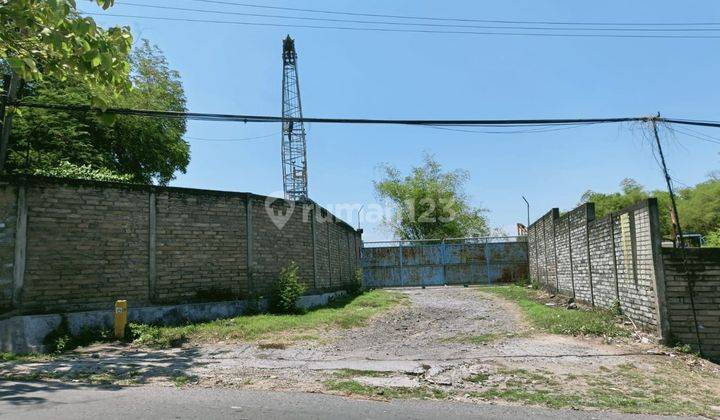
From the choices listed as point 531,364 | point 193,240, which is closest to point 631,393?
point 531,364

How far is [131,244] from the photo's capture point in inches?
405

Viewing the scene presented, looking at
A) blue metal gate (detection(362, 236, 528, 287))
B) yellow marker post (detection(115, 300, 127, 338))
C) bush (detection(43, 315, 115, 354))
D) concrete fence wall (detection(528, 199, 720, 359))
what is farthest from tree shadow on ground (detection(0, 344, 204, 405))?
blue metal gate (detection(362, 236, 528, 287))

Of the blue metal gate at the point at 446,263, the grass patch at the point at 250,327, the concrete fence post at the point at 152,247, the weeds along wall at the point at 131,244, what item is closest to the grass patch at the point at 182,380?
the grass patch at the point at 250,327

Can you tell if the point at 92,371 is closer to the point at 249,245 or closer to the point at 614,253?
the point at 249,245

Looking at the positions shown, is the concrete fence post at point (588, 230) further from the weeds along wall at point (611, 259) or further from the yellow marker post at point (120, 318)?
the yellow marker post at point (120, 318)

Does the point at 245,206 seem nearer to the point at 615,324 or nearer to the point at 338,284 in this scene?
the point at 338,284

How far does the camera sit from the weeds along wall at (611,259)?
836cm

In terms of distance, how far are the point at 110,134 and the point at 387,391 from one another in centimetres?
2119

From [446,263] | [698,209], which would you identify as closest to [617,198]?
[698,209]

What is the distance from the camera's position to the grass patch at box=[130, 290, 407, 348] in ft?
30.2

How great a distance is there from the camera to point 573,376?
21.1ft

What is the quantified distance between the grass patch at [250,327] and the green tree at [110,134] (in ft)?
20.0


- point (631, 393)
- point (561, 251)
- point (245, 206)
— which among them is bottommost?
point (631, 393)

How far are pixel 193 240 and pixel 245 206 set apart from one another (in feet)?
5.76
